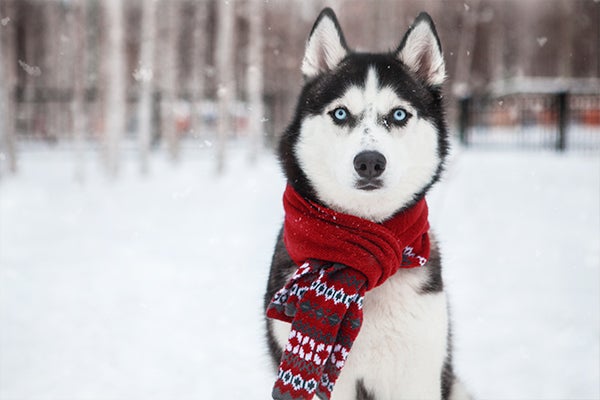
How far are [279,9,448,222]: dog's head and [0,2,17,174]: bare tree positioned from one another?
947cm

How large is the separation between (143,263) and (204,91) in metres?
14.9

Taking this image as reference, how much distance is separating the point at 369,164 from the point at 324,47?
2.24 feet

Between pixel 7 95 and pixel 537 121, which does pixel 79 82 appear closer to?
pixel 7 95

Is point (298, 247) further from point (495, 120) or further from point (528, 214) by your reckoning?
point (495, 120)

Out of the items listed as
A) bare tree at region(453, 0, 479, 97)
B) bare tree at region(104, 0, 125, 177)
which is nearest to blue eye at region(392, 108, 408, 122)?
bare tree at region(104, 0, 125, 177)

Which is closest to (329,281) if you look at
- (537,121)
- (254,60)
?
(254,60)

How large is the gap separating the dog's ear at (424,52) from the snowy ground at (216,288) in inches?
61.6

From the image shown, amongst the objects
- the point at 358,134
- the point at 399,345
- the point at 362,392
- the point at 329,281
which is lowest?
the point at 362,392

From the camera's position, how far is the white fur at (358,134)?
2.05 meters

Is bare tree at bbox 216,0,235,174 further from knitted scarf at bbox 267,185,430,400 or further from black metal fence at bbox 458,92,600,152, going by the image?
knitted scarf at bbox 267,185,430,400

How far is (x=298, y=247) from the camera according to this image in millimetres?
2094

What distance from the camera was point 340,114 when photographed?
6.93ft

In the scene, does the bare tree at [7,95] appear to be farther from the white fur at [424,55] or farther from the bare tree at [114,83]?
the white fur at [424,55]

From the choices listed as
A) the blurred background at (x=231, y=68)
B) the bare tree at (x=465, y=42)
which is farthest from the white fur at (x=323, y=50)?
the bare tree at (x=465, y=42)
